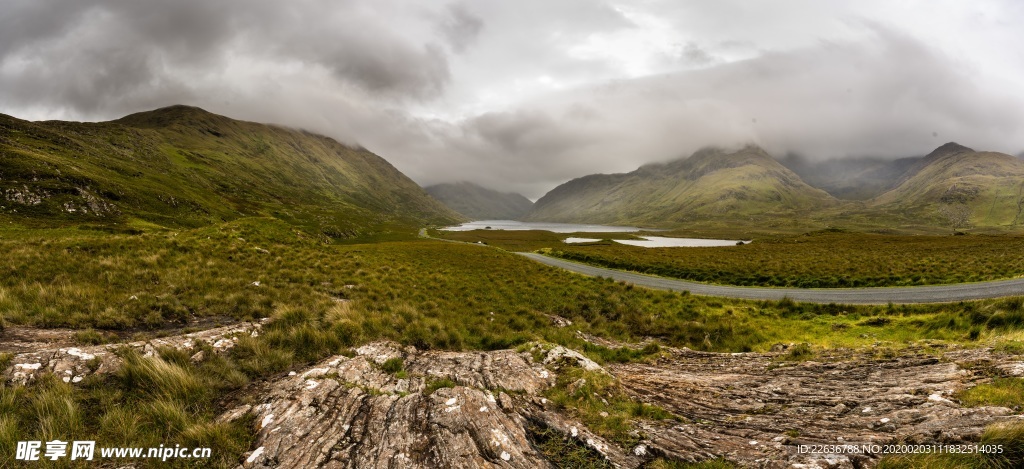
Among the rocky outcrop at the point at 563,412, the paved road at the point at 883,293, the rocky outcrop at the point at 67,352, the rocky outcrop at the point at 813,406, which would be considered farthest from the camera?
the paved road at the point at 883,293

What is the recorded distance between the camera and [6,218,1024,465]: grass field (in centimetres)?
583

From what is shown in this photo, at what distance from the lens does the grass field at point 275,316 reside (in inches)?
230

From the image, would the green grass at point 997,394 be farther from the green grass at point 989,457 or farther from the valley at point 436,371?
the green grass at point 989,457

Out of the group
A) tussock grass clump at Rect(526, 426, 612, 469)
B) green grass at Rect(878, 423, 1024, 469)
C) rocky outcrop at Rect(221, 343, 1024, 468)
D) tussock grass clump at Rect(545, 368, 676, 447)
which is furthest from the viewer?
tussock grass clump at Rect(545, 368, 676, 447)

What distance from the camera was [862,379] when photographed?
866 cm

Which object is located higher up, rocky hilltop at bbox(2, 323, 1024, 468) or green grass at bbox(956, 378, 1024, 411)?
green grass at bbox(956, 378, 1024, 411)

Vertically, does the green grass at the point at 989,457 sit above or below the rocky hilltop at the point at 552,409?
above

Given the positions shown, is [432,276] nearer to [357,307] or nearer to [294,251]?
[294,251]

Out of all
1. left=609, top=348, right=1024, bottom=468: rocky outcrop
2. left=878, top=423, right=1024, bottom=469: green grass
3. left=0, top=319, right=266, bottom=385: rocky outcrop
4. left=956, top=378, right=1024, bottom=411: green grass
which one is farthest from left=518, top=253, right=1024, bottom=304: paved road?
left=0, top=319, right=266, bottom=385: rocky outcrop

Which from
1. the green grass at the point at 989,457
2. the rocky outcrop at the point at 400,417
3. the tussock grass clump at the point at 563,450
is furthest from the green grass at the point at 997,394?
the tussock grass clump at the point at 563,450

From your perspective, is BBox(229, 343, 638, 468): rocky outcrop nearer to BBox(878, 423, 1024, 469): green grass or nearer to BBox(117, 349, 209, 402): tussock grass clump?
BBox(117, 349, 209, 402): tussock grass clump

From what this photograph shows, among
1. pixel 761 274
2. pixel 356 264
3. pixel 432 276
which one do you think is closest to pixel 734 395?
pixel 432 276

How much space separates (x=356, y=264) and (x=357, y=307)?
1131cm

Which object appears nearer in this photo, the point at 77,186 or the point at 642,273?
the point at 642,273
